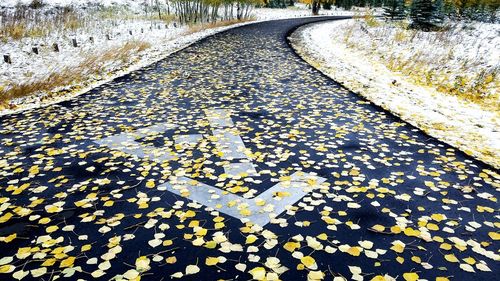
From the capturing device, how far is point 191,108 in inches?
306

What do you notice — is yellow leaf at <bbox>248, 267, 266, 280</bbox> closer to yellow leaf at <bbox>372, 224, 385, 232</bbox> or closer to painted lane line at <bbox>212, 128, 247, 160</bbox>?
yellow leaf at <bbox>372, 224, 385, 232</bbox>

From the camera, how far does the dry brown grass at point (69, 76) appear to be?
883cm

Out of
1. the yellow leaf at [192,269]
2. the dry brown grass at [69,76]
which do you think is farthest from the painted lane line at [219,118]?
the dry brown grass at [69,76]

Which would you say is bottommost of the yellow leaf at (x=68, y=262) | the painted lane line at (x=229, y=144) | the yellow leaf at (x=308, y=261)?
the yellow leaf at (x=68, y=262)

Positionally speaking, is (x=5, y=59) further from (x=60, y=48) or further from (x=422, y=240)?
(x=422, y=240)

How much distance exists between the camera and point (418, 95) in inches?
365

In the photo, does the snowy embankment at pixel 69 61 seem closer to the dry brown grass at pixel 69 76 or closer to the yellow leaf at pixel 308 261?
the dry brown grass at pixel 69 76

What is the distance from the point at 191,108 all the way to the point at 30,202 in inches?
166

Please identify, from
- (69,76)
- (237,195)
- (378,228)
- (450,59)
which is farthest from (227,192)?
(450,59)

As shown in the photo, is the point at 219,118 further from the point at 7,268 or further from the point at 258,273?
the point at 7,268

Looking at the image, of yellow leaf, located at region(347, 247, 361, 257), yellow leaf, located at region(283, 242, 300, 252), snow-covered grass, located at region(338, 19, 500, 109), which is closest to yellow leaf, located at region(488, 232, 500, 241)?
yellow leaf, located at region(347, 247, 361, 257)

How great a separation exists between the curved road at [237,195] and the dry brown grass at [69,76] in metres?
1.96

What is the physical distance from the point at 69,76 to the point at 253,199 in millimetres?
8808

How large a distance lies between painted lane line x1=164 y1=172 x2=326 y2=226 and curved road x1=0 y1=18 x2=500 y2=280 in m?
0.03
